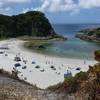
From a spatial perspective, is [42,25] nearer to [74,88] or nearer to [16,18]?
[16,18]

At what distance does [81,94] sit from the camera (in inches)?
298

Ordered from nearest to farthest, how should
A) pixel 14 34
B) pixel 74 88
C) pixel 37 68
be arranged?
1. pixel 74 88
2. pixel 37 68
3. pixel 14 34

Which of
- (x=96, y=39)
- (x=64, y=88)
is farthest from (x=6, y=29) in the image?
(x=64, y=88)

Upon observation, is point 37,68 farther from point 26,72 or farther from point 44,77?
point 44,77

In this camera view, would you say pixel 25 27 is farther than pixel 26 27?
No

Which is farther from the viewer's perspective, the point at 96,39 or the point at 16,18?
the point at 16,18

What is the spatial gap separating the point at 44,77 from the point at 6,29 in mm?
60186

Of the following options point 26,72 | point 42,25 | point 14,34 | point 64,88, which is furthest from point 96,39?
point 64,88

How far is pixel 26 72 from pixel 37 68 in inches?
128

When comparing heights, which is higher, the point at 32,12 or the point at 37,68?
the point at 32,12

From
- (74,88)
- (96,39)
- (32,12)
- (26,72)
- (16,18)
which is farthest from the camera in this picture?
(32,12)

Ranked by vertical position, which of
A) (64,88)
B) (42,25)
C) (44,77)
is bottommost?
(44,77)

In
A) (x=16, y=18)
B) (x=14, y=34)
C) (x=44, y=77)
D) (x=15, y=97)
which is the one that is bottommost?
(x=44, y=77)

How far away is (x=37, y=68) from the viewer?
95.0ft
